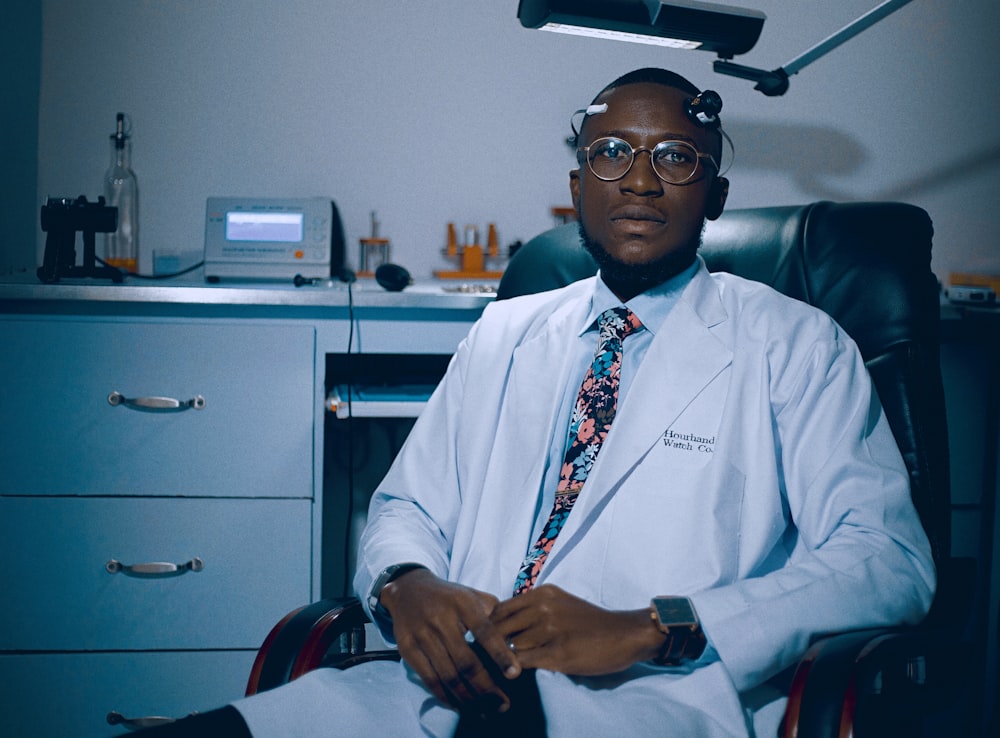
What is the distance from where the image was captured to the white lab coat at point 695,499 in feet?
3.07

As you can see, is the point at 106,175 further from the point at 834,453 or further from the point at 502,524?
the point at 834,453

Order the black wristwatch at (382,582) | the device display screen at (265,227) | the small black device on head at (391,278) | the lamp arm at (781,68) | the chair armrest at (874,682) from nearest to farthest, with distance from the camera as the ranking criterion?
the chair armrest at (874,682) < the black wristwatch at (382,582) < the lamp arm at (781,68) < the small black device on head at (391,278) < the device display screen at (265,227)

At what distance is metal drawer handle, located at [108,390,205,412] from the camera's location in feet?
5.26

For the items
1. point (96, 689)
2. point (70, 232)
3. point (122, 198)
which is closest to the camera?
point (96, 689)

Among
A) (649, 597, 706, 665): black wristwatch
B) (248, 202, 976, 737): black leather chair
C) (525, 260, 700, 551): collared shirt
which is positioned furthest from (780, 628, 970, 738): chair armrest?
(525, 260, 700, 551): collared shirt

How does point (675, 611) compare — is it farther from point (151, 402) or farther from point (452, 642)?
point (151, 402)

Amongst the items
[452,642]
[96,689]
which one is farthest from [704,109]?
[96,689]

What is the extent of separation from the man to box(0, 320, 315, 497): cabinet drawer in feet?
1.51

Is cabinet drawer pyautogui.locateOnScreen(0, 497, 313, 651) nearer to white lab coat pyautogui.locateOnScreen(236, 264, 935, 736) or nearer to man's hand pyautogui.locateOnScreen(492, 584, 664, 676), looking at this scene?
white lab coat pyautogui.locateOnScreen(236, 264, 935, 736)

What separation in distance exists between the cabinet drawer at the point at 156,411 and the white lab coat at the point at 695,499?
0.46 metres

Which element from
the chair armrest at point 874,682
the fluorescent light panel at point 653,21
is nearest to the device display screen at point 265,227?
the fluorescent light panel at point 653,21

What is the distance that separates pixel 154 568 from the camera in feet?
5.28

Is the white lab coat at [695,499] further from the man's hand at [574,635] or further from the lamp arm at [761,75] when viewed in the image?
→ the lamp arm at [761,75]

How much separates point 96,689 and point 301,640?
3.04 feet
